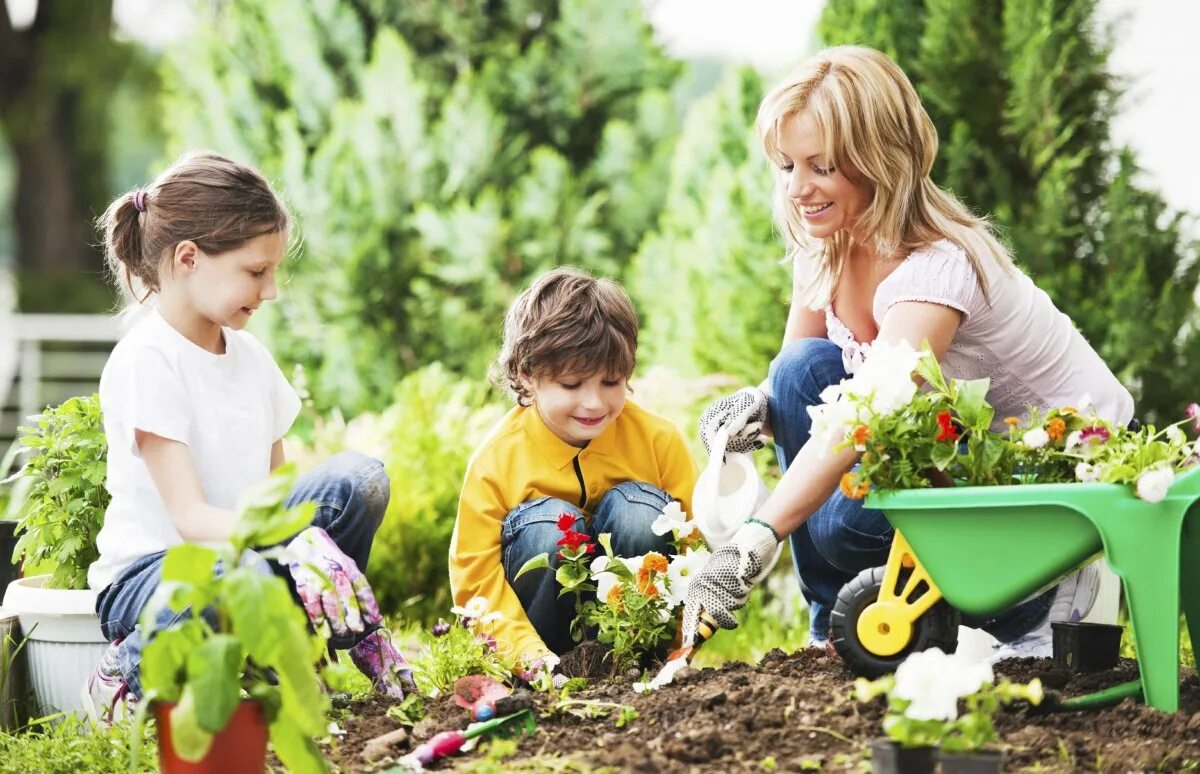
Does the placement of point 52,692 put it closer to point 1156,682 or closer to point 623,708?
point 623,708

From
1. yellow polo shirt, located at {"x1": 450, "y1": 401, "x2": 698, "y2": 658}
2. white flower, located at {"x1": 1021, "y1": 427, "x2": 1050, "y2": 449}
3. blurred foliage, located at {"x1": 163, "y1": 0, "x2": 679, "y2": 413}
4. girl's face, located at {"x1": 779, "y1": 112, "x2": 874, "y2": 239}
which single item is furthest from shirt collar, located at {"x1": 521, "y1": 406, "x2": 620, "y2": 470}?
blurred foliage, located at {"x1": 163, "y1": 0, "x2": 679, "y2": 413}

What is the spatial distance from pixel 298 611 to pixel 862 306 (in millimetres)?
1665

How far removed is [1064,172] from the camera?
13.3 feet

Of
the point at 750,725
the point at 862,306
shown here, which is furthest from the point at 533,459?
the point at 750,725

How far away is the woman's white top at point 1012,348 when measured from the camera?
263cm

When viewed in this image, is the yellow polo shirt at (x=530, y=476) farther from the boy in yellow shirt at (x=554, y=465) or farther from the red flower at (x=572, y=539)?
the red flower at (x=572, y=539)

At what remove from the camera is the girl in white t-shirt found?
243 cm

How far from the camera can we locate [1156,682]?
2029 millimetres

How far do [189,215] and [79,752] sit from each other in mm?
1093

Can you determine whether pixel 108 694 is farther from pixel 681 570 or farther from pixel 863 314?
pixel 863 314

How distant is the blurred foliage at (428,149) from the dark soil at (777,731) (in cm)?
362

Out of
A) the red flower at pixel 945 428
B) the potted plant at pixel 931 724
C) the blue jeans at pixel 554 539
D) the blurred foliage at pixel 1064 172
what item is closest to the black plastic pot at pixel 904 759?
the potted plant at pixel 931 724

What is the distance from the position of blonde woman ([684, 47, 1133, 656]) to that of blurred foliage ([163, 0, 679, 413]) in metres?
3.02

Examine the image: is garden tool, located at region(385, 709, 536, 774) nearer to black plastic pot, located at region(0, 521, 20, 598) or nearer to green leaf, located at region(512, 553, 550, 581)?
green leaf, located at region(512, 553, 550, 581)
